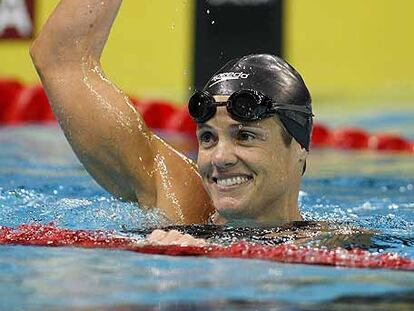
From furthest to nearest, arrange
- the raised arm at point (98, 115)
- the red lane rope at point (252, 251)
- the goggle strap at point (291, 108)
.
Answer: the raised arm at point (98, 115) < the goggle strap at point (291, 108) < the red lane rope at point (252, 251)

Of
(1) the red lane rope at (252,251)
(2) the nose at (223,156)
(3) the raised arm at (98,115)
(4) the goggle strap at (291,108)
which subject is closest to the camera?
(1) the red lane rope at (252,251)

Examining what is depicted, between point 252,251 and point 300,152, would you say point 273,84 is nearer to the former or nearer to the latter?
point 300,152

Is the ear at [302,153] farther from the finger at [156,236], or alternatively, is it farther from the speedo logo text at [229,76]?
the finger at [156,236]

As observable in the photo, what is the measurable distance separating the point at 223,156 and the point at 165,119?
4.45 meters

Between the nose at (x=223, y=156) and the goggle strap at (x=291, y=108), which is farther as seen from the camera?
the goggle strap at (x=291, y=108)

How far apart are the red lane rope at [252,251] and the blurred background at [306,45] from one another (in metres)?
5.10

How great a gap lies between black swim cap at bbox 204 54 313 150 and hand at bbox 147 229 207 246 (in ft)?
1.44

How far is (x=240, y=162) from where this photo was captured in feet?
9.64

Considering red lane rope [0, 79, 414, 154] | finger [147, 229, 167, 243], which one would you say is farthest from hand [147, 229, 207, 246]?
red lane rope [0, 79, 414, 154]

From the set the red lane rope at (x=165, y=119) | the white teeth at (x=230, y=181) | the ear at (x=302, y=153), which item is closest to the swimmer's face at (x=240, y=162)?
the white teeth at (x=230, y=181)

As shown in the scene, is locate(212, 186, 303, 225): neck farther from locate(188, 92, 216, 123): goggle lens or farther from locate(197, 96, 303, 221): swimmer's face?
locate(188, 92, 216, 123): goggle lens

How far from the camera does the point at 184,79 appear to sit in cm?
822

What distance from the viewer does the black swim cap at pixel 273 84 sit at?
303 cm

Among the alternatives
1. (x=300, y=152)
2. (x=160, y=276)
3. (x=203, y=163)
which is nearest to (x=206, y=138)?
(x=203, y=163)
